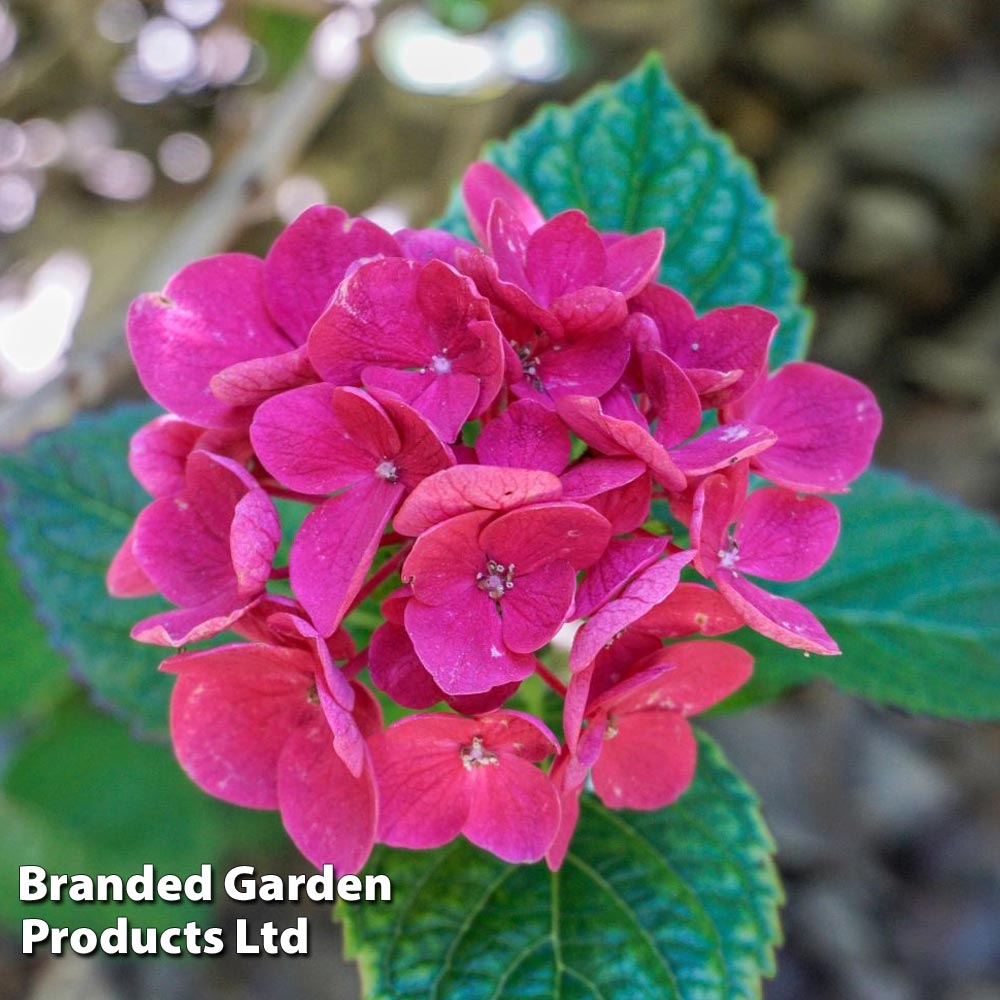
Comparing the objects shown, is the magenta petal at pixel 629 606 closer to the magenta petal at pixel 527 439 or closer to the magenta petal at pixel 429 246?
the magenta petal at pixel 527 439

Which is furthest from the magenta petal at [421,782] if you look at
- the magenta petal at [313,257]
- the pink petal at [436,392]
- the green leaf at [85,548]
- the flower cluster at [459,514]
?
the green leaf at [85,548]

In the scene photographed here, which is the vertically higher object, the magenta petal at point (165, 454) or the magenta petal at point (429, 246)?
the magenta petal at point (429, 246)

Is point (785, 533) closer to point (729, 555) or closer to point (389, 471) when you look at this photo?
point (729, 555)


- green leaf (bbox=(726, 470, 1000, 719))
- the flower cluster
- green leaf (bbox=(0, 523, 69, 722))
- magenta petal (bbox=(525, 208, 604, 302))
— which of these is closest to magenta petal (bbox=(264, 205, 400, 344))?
the flower cluster

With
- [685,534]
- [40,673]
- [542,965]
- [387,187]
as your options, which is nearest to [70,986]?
[40,673]

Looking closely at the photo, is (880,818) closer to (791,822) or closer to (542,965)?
(791,822)

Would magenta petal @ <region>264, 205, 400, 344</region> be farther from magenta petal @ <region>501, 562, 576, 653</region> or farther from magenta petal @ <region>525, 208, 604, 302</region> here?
magenta petal @ <region>501, 562, 576, 653</region>

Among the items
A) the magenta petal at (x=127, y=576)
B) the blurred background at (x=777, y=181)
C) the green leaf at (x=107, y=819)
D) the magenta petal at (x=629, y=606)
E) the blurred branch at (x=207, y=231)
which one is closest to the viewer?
the magenta petal at (x=629, y=606)
